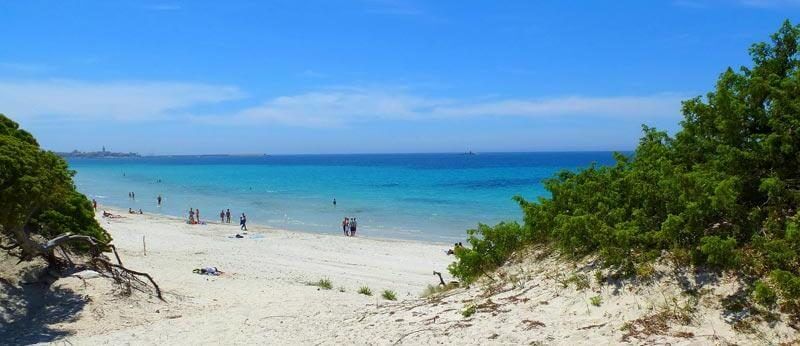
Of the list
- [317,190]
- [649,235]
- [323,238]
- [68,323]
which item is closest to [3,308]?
[68,323]

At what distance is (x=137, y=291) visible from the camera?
1352 cm

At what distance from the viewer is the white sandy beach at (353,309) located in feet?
22.4

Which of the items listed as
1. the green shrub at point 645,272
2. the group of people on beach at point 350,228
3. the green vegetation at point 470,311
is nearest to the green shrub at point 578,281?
the green shrub at point 645,272

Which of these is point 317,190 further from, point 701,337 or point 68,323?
point 701,337

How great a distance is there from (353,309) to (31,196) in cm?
636

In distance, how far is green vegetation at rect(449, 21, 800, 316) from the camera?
6.57 meters

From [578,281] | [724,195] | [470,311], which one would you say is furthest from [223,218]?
[724,195]

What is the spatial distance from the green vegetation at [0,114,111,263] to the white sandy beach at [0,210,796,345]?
4.89 feet

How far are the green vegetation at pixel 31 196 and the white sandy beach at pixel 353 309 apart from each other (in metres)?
1.49

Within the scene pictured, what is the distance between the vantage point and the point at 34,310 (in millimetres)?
12203

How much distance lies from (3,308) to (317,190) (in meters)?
59.0

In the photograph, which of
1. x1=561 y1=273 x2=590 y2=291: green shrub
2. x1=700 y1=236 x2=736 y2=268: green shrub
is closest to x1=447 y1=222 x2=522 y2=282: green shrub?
x1=561 y1=273 x2=590 y2=291: green shrub

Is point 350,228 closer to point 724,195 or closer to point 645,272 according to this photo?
point 645,272

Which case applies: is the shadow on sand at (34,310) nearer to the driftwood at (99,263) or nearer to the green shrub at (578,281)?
the driftwood at (99,263)
